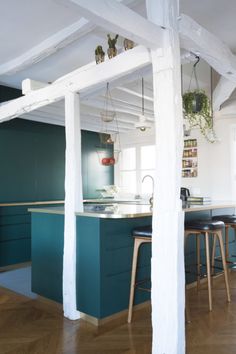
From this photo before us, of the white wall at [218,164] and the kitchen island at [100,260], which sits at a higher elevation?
the white wall at [218,164]

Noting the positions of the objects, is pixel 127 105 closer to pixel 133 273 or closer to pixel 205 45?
pixel 205 45

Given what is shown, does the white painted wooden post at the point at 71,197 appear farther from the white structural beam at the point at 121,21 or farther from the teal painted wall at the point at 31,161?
the teal painted wall at the point at 31,161

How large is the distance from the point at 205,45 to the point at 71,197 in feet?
6.18

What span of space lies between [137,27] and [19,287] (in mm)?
3576

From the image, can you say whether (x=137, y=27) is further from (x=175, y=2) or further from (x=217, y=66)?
(x=217, y=66)

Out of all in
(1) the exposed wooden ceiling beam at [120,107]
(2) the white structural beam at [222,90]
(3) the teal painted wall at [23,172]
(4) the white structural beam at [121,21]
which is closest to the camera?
(4) the white structural beam at [121,21]

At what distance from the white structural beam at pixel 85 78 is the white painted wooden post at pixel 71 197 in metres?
0.14

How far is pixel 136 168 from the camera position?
7.98 metres

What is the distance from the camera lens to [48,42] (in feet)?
12.7

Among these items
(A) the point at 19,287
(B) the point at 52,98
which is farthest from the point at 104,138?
(A) the point at 19,287

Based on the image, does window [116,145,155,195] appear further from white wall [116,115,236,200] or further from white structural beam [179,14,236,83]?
white structural beam [179,14,236,83]

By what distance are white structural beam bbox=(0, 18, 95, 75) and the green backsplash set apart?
3.94 feet

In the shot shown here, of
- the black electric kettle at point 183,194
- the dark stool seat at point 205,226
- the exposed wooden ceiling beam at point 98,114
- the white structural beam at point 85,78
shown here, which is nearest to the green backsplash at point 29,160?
the exposed wooden ceiling beam at point 98,114

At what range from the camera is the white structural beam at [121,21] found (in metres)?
1.96
